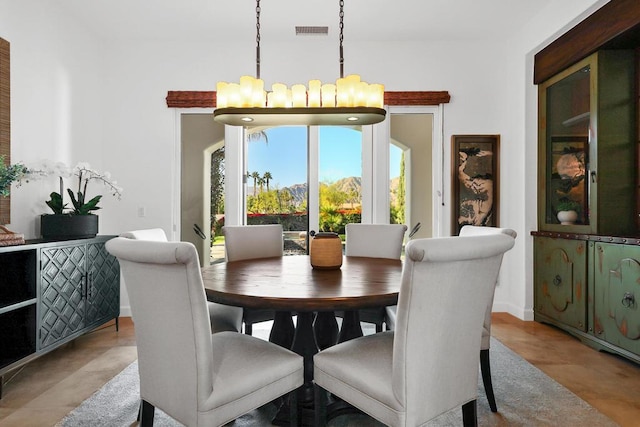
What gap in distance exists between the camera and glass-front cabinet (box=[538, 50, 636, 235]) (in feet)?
10.0

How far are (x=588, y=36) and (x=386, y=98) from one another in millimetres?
1693

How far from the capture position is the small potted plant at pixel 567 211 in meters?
3.38

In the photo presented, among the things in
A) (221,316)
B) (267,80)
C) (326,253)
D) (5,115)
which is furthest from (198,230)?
(326,253)

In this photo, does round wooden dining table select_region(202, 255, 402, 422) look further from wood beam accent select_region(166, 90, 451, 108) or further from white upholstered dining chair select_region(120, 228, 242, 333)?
wood beam accent select_region(166, 90, 451, 108)

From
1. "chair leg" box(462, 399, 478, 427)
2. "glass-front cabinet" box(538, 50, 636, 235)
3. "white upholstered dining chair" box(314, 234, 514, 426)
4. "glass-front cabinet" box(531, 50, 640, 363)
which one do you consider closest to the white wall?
"glass-front cabinet" box(531, 50, 640, 363)

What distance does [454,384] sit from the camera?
1433mm

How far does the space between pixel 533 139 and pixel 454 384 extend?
123 inches

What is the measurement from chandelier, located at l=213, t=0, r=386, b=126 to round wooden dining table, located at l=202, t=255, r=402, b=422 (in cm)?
89

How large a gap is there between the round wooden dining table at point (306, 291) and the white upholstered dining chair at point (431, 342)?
232 millimetres

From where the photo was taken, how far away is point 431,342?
51.9 inches

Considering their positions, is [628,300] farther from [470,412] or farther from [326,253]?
[326,253]

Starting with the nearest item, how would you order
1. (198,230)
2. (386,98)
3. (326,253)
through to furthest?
(326,253), (386,98), (198,230)

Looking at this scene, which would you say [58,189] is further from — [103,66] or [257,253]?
[257,253]

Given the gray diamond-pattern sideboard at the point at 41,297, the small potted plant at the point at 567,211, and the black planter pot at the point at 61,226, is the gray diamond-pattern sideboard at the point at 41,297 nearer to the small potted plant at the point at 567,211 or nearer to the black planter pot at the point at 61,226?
the black planter pot at the point at 61,226
